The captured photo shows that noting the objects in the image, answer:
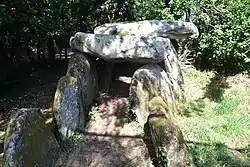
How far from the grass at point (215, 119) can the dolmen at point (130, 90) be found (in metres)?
0.44

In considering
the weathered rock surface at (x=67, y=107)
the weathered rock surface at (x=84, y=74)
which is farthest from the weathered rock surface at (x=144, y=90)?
the weathered rock surface at (x=67, y=107)

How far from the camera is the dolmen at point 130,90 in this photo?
429cm

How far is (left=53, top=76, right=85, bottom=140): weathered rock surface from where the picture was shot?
5273mm

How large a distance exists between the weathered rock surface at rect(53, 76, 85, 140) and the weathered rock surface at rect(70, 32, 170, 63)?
0.95 meters

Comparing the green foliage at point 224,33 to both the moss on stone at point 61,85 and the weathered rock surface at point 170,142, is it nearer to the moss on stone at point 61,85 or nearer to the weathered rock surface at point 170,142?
the weathered rock surface at point 170,142

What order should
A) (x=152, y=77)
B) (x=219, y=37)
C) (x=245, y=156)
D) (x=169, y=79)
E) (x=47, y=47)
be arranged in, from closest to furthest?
(x=245, y=156) < (x=152, y=77) < (x=169, y=79) < (x=219, y=37) < (x=47, y=47)

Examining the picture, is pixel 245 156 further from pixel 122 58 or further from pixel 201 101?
pixel 122 58

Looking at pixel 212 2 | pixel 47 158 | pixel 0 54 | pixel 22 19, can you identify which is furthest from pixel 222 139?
pixel 0 54

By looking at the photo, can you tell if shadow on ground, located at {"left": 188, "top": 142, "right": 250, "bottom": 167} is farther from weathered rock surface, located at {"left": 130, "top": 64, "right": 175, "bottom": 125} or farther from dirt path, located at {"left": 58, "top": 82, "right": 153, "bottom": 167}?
weathered rock surface, located at {"left": 130, "top": 64, "right": 175, "bottom": 125}

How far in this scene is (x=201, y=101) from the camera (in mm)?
6984

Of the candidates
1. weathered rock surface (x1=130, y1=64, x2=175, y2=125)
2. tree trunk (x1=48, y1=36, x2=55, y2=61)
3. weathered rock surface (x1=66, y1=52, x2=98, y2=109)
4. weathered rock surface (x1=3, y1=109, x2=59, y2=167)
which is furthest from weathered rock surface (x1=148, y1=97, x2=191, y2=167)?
tree trunk (x1=48, y1=36, x2=55, y2=61)

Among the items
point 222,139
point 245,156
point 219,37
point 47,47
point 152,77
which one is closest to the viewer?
point 245,156

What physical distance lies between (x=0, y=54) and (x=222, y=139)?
600cm

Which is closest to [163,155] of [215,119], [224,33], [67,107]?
A: [67,107]
